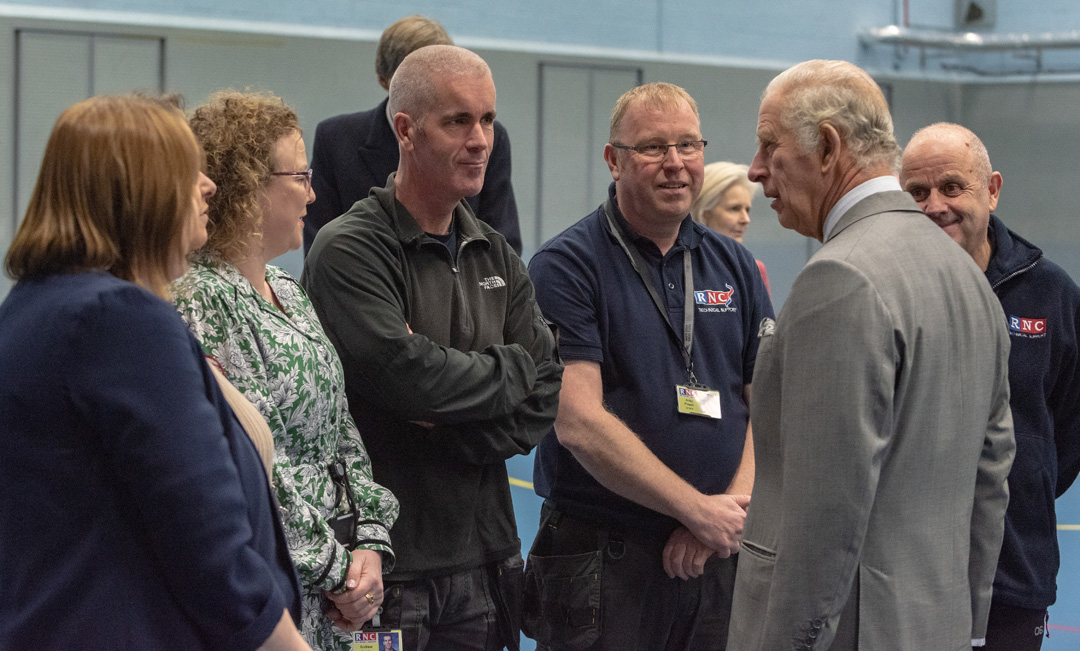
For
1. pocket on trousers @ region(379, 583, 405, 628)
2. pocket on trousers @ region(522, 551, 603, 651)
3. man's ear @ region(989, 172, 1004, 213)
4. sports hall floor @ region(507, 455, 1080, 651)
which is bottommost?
sports hall floor @ region(507, 455, 1080, 651)

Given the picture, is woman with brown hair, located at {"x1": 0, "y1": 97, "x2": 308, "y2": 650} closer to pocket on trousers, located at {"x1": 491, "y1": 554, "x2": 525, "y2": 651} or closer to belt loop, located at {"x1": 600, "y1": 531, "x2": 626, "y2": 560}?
pocket on trousers, located at {"x1": 491, "y1": 554, "x2": 525, "y2": 651}

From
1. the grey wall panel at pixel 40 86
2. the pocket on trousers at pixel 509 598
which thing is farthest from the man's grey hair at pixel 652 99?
the grey wall panel at pixel 40 86

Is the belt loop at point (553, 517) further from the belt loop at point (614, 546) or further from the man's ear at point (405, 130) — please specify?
the man's ear at point (405, 130)

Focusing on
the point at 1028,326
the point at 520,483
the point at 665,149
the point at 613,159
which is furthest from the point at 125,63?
the point at 1028,326

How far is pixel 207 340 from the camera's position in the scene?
6.23 feet

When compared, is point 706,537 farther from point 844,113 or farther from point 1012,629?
point 844,113

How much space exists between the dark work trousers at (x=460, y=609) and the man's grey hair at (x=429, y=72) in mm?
1112

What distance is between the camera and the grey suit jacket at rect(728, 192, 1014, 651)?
160cm

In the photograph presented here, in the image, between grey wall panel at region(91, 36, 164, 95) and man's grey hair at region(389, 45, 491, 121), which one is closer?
man's grey hair at region(389, 45, 491, 121)

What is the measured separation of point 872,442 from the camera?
1.60 metres

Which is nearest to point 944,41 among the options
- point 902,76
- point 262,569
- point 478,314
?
point 902,76

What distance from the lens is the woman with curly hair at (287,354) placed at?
6.34 feet

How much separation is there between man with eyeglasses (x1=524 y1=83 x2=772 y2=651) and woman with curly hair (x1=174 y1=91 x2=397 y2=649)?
65 cm

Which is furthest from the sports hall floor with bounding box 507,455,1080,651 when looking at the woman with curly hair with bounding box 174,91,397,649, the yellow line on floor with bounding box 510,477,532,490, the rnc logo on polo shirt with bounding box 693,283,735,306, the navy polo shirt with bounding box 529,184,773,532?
the woman with curly hair with bounding box 174,91,397,649
